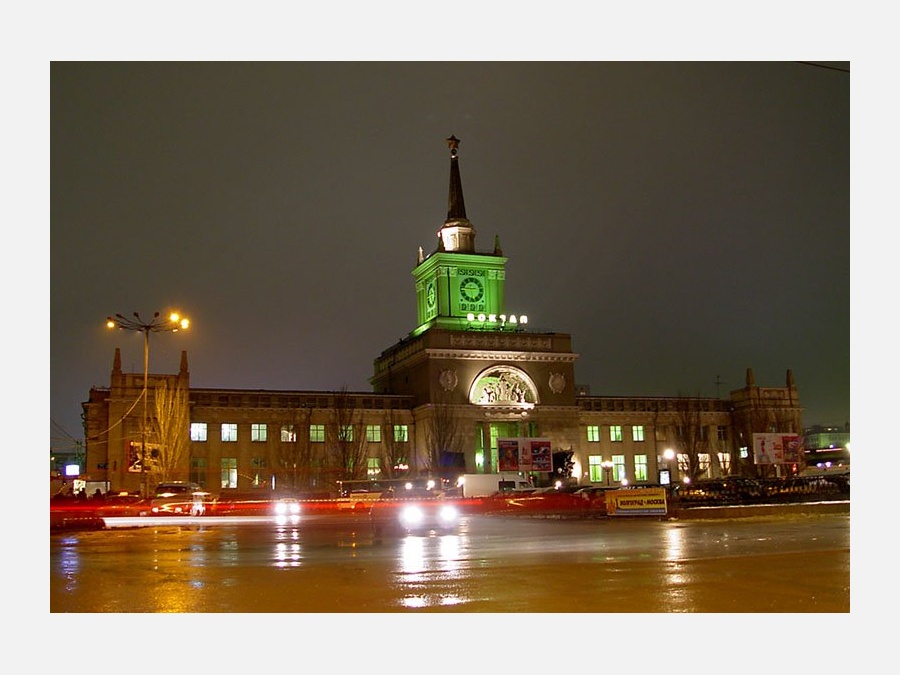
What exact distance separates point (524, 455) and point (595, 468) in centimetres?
3510

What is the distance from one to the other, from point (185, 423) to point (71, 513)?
31.3m

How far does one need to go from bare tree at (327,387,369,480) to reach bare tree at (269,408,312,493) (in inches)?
78.1

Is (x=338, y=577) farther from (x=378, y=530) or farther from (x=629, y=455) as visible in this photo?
(x=629, y=455)

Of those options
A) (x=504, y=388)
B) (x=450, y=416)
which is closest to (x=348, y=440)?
(x=450, y=416)

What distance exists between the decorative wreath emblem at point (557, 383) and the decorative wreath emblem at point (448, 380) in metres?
8.52

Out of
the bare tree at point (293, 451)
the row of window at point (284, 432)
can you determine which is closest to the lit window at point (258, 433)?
the row of window at point (284, 432)

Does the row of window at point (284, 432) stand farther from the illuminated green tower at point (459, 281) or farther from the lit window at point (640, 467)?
the lit window at point (640, 467)

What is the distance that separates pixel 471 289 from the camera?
88625 millimetres

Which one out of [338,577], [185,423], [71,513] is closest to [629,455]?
[185,423]

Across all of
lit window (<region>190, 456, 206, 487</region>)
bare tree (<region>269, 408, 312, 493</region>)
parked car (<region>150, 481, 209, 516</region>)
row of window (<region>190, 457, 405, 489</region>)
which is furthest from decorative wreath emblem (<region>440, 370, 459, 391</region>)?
parked car (<region>150, 481, 209, 516</region>)

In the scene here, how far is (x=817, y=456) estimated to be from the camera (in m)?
98.9

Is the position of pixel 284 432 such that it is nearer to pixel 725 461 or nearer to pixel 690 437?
pixel 690 437

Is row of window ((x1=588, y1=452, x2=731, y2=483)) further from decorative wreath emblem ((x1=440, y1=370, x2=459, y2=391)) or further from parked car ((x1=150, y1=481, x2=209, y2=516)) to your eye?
parked car ((x1=150, y1=481, x2=209, y2=516))

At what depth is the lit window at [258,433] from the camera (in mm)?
74250
